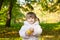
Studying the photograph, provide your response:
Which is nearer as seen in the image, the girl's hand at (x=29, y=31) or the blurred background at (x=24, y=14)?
the girl's hand at (x=29, y=31)

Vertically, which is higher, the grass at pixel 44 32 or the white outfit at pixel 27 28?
the white outfit at pixel 27 28

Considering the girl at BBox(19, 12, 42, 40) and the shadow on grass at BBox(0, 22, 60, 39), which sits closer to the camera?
the girl at BBox(19, 12, 42, 40)

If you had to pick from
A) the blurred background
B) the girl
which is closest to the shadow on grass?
the blurred background

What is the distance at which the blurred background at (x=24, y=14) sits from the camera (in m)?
2.63

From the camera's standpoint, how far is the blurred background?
8.63 feet

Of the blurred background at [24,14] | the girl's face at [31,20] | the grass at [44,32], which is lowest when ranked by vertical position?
the grass at [44,32]

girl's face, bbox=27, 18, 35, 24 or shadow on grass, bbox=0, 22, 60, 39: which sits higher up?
girl's face, bbox=27, 18, 35, 24

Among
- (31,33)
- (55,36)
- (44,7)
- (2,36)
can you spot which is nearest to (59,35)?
(55,36)

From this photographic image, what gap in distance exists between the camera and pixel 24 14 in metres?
2.66

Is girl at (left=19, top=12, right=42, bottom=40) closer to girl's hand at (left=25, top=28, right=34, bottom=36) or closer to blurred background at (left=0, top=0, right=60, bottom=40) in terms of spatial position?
girl's hand at (left=25, top=28, right=34, bottom=36)

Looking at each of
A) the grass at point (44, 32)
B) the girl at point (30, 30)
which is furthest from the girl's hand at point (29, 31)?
the grass at point (44, 32)

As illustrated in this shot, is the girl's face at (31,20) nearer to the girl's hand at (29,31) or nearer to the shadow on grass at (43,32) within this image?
the girl's hand at (29,31)

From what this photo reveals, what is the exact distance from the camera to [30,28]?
1.70 metres

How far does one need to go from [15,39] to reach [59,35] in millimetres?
653
